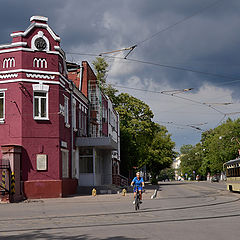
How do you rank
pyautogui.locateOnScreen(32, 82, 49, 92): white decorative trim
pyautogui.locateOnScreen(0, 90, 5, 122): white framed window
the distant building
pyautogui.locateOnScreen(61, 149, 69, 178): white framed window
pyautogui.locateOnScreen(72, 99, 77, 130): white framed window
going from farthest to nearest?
1. pyautogui.locateOnScreen(72, 99, 77, 130): white framed window
2. pyautogui.locateOnScreen(61, 149, 69, 178): white framed window
3. pyautogui.locateOnScreen(0, 90, 5, 122): white framed window
4. pyautogui.locateOnScreen(32, 82, 49, 92): white decorative trim
5. the distant building

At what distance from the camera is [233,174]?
32.7 metres

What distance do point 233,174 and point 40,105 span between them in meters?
15.5

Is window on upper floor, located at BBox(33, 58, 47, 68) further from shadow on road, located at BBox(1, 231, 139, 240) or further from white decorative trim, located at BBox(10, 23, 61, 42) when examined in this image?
shadow on road, located at BBox(1, 231, 139, 240)

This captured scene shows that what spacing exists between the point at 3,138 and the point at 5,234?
1731 centimetres

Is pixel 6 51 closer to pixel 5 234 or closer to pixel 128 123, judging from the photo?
pixel 5 234

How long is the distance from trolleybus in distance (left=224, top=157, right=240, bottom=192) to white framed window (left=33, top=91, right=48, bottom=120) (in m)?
14.2

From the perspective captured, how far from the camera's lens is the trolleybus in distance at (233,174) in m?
31.1

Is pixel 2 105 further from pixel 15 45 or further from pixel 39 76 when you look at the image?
pixel 15 45

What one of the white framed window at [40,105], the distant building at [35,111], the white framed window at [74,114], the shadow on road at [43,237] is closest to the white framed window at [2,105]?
the distant building at [35,111]

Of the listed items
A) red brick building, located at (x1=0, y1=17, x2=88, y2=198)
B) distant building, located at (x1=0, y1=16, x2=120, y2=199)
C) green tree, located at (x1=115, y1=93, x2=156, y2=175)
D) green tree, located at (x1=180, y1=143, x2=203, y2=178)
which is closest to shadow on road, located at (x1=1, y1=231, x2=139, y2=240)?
distant building, located at (x1=0, y1=16, x2=120, y2=199)

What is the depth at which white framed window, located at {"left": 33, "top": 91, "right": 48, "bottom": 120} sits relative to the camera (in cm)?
2806

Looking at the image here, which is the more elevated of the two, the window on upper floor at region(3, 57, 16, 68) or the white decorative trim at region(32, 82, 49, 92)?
the window on upper floor at region(3, 57, 16, 68)

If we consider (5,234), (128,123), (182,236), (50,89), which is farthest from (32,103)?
(128,123)

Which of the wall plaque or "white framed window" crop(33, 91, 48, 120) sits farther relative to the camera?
"white framed window" crop(33, 91, 48, 120)
